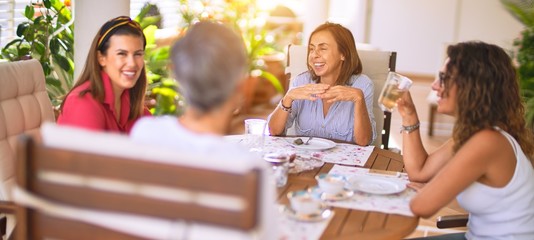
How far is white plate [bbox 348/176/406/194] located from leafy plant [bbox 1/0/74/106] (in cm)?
173

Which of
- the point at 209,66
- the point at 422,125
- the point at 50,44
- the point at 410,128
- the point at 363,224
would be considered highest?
the point at 209,66

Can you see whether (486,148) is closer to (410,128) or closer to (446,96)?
(446,96)

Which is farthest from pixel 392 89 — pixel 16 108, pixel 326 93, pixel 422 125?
pixel 422 125

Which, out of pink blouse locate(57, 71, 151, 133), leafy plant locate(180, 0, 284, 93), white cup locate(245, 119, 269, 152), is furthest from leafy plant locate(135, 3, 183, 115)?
pink blouse locate(57, 71, 151, 133)

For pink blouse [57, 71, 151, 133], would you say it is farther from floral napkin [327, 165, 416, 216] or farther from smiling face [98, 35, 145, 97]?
floral napkin [327, 165, 416, 216]

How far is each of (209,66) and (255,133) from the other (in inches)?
43.0

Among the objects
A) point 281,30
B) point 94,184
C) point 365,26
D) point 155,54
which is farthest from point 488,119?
point 365,26

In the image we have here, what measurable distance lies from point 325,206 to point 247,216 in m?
0.60

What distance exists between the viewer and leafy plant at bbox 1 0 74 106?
338cm

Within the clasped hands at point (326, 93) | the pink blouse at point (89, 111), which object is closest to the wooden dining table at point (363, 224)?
the pink blouse at point (89, 111)

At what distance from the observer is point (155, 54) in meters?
4.41

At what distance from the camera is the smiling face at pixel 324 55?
115 inches

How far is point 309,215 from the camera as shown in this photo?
1.65m

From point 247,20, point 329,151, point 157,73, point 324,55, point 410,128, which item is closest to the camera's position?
Result: point 410,128
